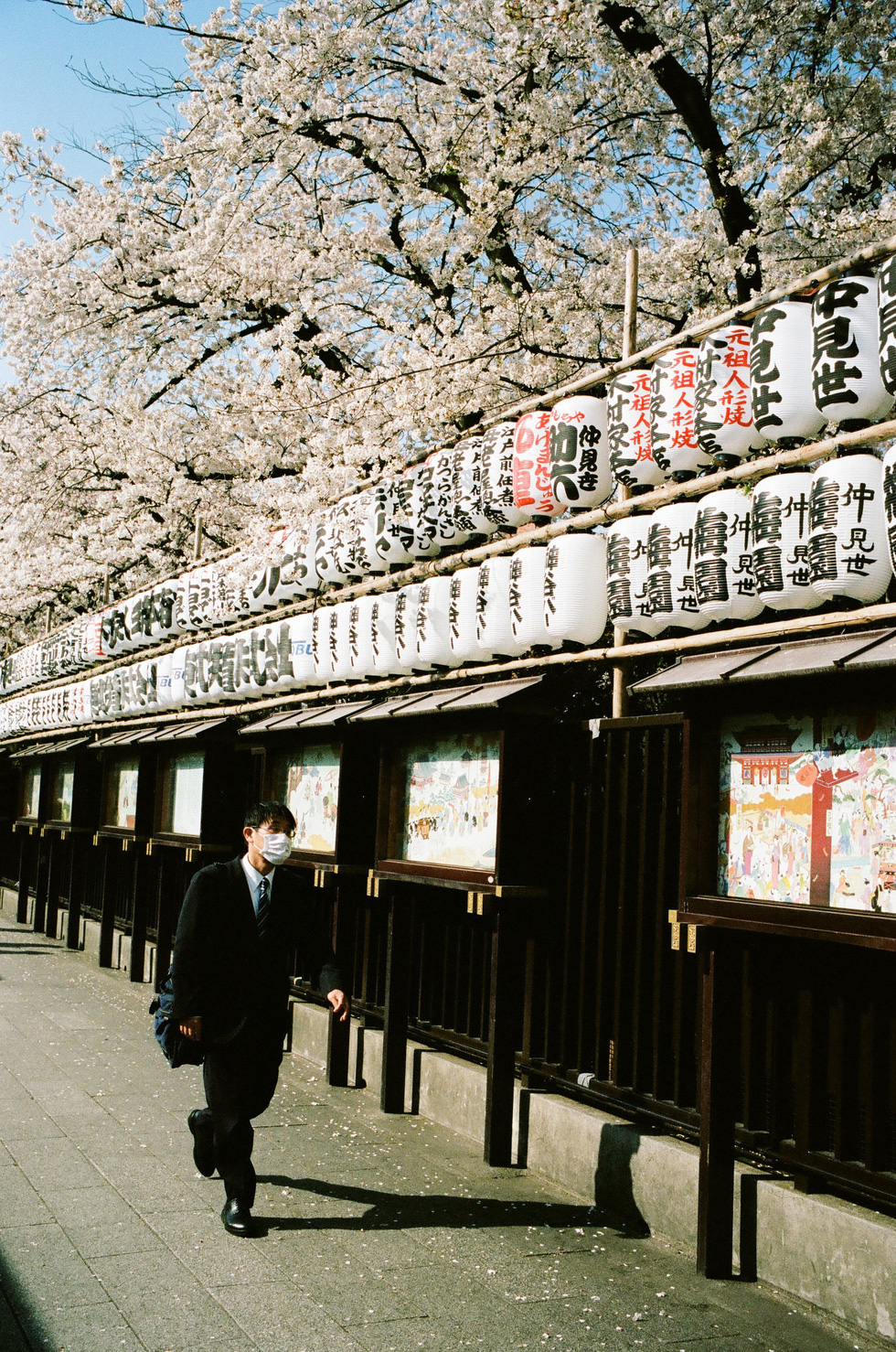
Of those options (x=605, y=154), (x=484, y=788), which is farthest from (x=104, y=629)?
(x=484, y=788)

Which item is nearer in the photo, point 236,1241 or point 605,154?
Result: point 236,1241

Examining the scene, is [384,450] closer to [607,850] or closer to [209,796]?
[209,796]

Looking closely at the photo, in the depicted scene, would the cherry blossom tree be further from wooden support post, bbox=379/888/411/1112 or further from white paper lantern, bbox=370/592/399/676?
wooden support post, bbox=379/888/411/1112

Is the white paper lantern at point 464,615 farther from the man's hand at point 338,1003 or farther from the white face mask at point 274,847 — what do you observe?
the man's hand at point 338,1003

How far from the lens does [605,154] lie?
1351 centimetres

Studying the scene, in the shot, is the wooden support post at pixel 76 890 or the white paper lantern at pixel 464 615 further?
the wooden support post at pixel 76 890

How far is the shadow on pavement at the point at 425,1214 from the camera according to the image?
600 centimetres

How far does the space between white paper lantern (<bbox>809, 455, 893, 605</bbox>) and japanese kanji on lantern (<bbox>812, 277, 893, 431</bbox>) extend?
10.8 inches

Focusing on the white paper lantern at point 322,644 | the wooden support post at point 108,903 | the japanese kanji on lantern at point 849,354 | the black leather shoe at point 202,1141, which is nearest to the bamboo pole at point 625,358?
the japanese kanji on lantern at point 849,354

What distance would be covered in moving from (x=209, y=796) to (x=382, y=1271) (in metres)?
7.66

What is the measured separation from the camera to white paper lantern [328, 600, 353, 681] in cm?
1088

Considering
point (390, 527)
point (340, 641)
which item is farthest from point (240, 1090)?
point (340, 641)

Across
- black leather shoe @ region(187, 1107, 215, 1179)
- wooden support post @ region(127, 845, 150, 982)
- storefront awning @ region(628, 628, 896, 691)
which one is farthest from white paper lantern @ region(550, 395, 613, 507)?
wooden support post @ region(127, 845, 150, 982)

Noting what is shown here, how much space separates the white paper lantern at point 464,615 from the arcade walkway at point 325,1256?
3422mm
